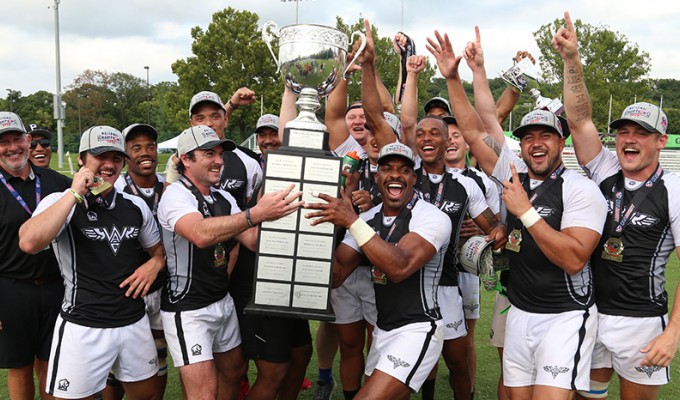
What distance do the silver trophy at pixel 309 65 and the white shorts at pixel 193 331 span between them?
1.38 meters

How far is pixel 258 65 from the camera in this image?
110ft

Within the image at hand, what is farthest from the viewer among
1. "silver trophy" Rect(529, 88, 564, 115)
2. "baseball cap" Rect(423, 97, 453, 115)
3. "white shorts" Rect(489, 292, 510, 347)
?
"baseball cap" Rect(423, 97, 453, 115)

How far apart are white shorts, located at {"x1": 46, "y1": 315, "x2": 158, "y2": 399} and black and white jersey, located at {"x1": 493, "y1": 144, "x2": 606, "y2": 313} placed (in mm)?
2784

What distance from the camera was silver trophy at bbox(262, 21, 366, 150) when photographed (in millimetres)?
3568

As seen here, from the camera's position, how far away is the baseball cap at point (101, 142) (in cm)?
370

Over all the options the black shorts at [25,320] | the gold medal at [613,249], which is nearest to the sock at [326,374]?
the black shorts at [25,320]

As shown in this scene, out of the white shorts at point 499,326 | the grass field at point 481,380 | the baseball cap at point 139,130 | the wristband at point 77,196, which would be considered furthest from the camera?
the grass field at point 481,380

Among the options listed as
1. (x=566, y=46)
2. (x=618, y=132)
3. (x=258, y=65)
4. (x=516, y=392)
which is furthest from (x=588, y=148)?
(x=258, y=65)

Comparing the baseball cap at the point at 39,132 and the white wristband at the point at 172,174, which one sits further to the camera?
the baseball cap at the point at 39,132

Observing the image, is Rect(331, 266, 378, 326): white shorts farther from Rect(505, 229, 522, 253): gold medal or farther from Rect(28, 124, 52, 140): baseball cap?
Rect(28, 124, 52, 140): baseball cap

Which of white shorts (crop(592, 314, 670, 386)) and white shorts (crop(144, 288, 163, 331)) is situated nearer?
white shorts (crop(592, 314, 670, 386))

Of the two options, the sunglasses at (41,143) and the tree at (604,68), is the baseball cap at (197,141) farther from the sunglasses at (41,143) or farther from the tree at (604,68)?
the tree at (604,68)

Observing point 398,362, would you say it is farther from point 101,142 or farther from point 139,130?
point 139,130

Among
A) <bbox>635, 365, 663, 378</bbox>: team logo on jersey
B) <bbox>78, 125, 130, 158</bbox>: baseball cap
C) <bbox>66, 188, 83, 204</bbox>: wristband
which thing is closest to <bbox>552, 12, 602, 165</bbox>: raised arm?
<bbox>635, 365, 663, 378</bbox>: team logo on jersey
